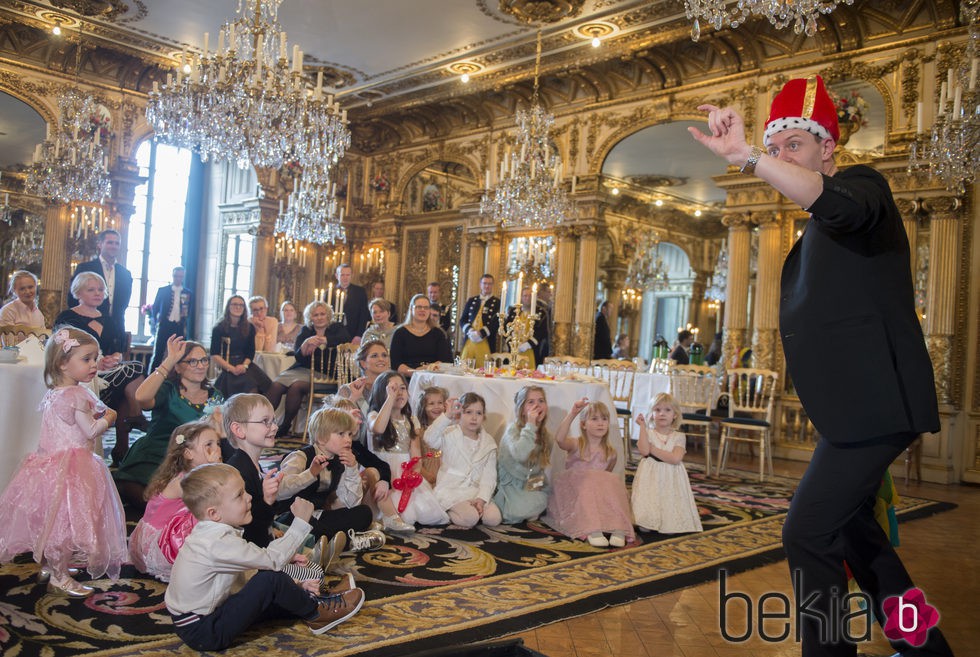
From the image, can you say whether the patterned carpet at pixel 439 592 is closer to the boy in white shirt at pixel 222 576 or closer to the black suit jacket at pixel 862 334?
the boy in white shirt at pixel 222 576

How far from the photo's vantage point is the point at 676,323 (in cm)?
1761

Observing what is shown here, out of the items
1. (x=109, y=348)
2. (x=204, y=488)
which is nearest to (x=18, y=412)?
(x=204, y=488)

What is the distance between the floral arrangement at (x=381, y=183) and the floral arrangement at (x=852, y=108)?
24.1ft

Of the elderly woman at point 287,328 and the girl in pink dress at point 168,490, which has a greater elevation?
the elderly woman at point 287,328

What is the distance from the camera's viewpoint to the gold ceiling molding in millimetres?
8352

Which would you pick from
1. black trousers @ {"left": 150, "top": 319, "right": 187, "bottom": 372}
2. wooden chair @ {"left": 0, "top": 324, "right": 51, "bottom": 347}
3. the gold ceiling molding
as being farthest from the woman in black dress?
the gold ceiling molding

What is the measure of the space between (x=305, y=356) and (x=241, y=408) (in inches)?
171

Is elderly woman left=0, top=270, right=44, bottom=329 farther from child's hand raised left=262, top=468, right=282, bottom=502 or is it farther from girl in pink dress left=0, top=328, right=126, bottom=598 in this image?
child's hand raised left=262, top=468, right=282, bottom=502

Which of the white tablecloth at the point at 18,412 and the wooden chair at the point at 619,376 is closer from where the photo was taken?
the white tablecloth at the point at 18,412

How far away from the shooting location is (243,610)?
2.41 metres

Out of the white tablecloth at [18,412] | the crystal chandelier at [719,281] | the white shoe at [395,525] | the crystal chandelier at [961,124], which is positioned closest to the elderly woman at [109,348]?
the white tablecloth at [18,412]

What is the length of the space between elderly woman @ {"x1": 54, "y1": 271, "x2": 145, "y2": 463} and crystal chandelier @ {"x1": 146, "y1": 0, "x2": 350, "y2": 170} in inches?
77.8

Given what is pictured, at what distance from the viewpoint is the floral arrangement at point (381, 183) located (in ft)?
43.2

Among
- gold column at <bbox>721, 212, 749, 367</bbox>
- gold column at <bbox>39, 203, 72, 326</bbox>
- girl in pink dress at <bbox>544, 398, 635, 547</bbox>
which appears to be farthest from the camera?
gold column at <bbox>39, 203, 72, 326</bbox>
